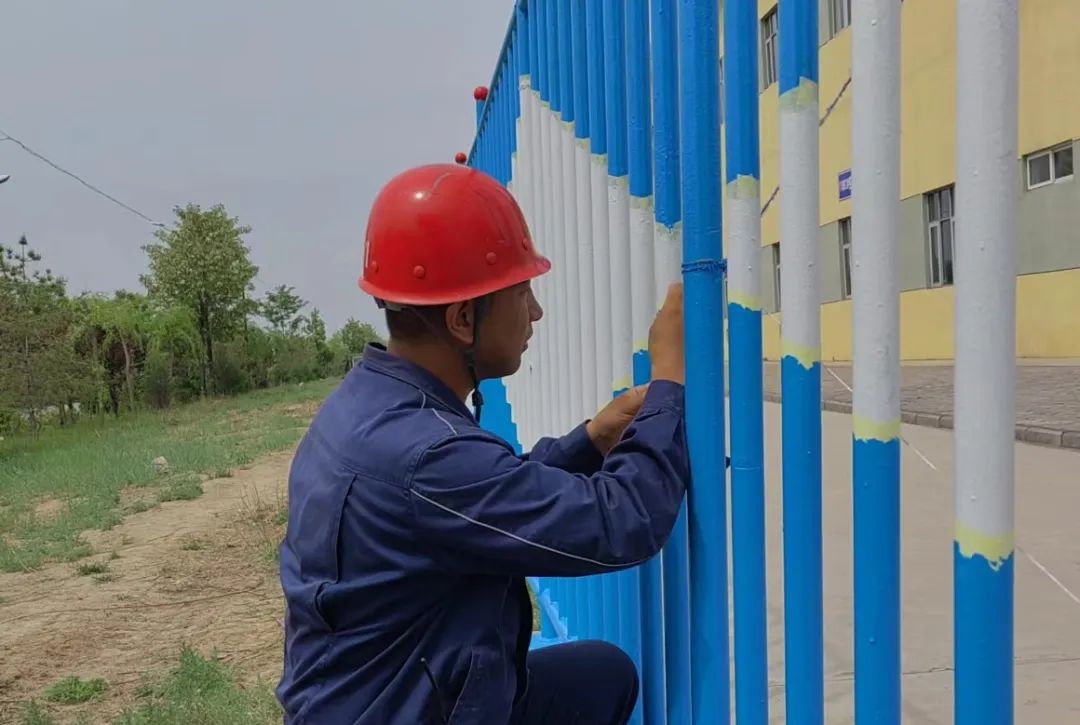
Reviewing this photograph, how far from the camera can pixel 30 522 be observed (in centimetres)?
862

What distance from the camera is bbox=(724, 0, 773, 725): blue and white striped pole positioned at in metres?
1.41

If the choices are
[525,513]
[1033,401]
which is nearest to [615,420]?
[525,513]

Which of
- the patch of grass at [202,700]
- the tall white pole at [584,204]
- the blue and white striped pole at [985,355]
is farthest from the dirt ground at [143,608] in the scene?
the blue and white striped pole at [985,355]

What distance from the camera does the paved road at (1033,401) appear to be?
24.6ft

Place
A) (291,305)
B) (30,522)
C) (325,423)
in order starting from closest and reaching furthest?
(325,423), (30,522), (291,305)

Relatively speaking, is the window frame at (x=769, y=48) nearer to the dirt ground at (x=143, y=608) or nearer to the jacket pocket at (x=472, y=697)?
the jacket pocket at (x=472, y=697)

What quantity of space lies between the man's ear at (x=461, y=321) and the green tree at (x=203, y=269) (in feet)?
102

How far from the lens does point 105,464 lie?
12.8 m

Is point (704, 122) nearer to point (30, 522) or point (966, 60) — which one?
point (966, 60)

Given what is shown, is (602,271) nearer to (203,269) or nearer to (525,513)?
(525,513)

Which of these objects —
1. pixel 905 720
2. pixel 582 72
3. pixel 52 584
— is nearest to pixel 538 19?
pixel 582 72

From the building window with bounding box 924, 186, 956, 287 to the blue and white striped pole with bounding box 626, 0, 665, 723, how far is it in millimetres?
12812

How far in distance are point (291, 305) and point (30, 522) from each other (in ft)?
133

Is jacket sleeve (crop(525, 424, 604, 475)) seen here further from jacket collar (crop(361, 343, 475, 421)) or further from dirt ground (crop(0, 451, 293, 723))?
dirt ground (crop(0, 451, 293, 723))
